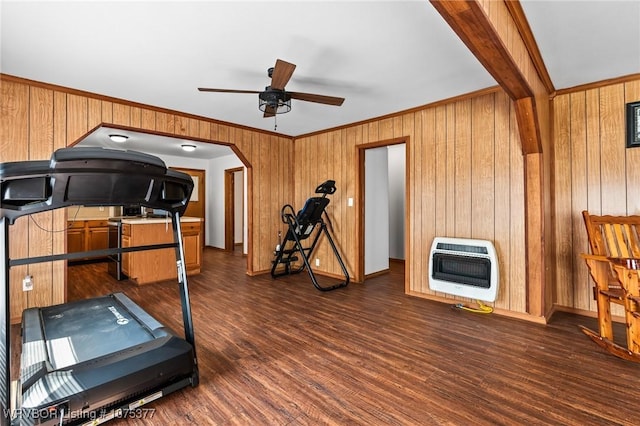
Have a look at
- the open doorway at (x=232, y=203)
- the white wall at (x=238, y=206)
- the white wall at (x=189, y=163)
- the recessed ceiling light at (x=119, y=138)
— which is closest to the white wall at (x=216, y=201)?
the white wall at (x=189, y=163)

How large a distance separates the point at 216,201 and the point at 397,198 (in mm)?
4664

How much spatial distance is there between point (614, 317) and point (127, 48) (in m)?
5.09

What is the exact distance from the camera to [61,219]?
10.6 ft

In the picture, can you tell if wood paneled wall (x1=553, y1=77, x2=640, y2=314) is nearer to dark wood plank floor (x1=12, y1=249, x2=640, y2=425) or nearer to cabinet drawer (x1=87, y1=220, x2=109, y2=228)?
dark wood plank floor (x1=12, y1=249, x2=640, y2=425)

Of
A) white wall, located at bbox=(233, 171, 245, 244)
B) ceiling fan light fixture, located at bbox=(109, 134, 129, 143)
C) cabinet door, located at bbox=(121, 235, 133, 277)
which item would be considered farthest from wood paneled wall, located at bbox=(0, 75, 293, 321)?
white wall, located at bbox=(233, 171, 245, 244)

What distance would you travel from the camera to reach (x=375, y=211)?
493 cm

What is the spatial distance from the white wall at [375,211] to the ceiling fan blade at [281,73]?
2.47 meters

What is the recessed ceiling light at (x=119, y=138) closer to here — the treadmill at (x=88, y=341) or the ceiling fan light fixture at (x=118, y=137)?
the ceiling fan light fixture at (x=118, y=137)

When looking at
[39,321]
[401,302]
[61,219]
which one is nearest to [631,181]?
[401,302]

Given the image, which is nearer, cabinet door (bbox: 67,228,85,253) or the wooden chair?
the wooden chair

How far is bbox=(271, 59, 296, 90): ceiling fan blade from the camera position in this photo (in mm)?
2160

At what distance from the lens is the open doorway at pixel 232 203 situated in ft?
24.5

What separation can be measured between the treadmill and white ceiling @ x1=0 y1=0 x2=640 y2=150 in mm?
1166

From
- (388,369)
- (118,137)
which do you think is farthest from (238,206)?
(388,369)
